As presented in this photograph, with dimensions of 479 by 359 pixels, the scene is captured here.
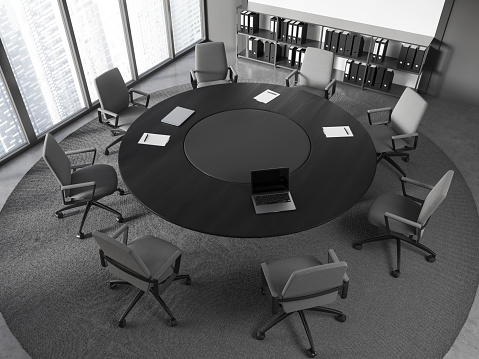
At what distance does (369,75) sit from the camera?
22.3ft

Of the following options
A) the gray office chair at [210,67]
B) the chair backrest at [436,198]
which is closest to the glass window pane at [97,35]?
the gray office chair at [210,67]

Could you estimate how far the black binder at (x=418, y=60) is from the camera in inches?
244

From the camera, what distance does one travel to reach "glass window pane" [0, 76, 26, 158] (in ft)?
17.4

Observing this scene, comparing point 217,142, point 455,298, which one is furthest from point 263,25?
point 455,298

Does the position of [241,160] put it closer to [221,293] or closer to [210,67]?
[221,293]

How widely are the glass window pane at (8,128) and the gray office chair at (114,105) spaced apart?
3.90ft

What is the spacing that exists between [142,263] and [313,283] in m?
1.27

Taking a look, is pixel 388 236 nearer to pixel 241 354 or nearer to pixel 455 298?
pixel 455 298

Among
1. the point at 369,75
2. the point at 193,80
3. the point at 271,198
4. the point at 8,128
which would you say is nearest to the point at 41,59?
the point at 8,128

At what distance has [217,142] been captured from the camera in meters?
4.44

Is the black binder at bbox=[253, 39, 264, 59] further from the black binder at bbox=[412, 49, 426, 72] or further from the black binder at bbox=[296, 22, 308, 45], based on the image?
the black binder at bbox=[412, 49, 426, 72]

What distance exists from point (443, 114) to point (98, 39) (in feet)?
17.3

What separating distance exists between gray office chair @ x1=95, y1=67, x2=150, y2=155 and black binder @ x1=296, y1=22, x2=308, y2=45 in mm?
3022

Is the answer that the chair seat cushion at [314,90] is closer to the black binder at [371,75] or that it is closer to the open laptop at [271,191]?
the black binder at [371,75]
